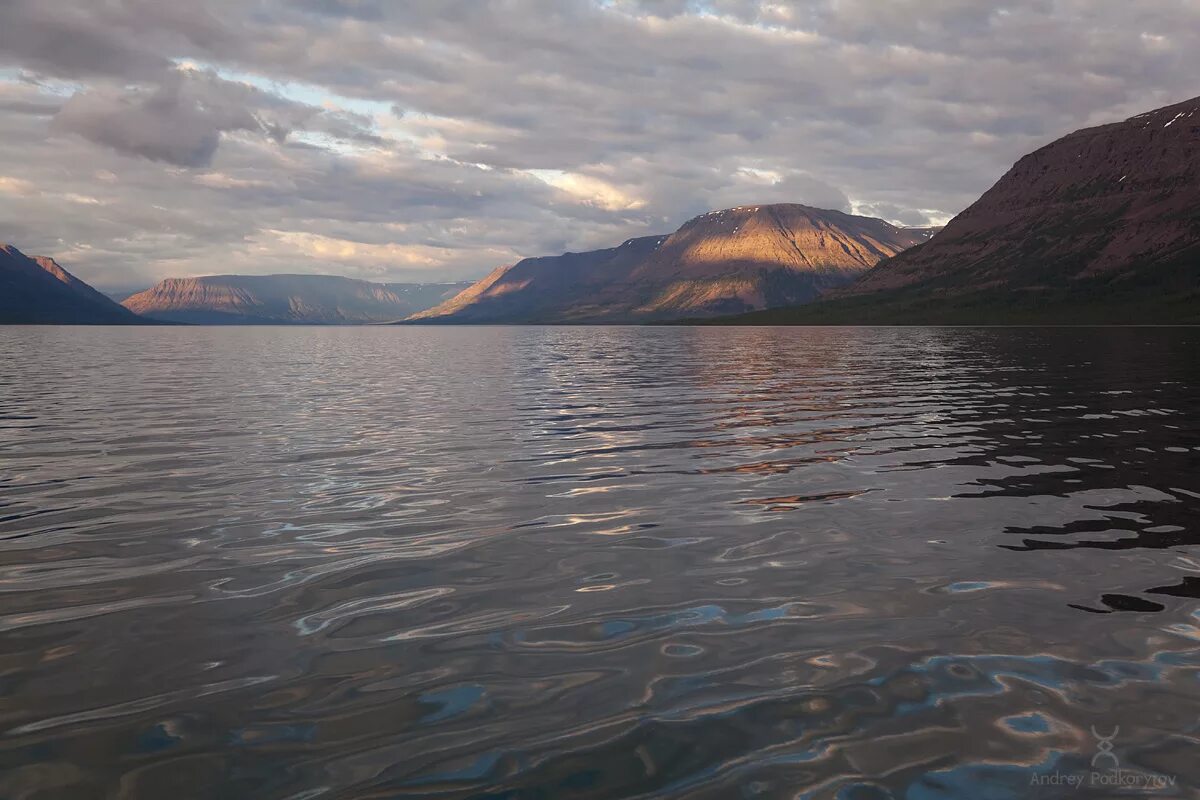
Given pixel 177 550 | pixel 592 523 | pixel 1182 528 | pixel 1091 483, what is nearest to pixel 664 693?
pixel 592 523

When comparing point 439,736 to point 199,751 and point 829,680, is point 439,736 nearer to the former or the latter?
point 199,751

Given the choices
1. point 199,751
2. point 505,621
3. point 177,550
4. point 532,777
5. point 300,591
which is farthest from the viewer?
point 177,550

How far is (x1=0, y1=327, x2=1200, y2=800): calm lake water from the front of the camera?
7.19 metres

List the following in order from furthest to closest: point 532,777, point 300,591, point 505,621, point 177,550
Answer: point 177,550 < point 300,591 < point 505,621 < point 532,777

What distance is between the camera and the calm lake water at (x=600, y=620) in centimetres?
719

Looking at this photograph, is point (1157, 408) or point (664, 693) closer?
point (664, 693)

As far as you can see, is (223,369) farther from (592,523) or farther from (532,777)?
(532,777)

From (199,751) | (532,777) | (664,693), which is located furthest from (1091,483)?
(199,751)

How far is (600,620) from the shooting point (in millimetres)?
10766

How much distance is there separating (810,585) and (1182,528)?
9017 mm

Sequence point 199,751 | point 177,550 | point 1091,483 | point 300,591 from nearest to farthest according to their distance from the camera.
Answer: point 199,751, point 300,591, point 177,550, point 1091,483

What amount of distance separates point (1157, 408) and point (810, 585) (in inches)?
1260

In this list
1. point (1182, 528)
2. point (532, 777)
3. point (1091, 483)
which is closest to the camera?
point (532, 777)

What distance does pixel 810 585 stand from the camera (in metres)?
12.1
